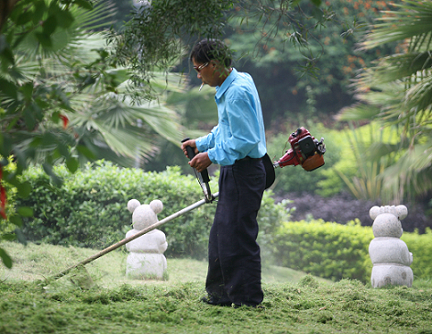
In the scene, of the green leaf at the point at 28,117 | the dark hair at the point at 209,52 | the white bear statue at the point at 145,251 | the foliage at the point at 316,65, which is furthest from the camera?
the foliage at the point at 316,65

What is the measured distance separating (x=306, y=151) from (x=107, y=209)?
313 centimetres

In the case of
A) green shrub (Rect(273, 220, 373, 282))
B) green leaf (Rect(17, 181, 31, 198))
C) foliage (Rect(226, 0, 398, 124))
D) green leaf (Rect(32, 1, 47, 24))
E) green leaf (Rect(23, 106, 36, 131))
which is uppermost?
foliage (Rect(226, 0, 398, 124))

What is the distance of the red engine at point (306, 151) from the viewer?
9.61ft

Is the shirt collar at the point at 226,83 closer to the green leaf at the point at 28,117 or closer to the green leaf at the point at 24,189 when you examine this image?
the green leaf at the point at 28,117

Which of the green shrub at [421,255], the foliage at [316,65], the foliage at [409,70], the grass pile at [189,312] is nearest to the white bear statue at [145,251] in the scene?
the grass pile at [189,312]

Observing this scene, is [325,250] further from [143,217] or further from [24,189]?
[24,189]

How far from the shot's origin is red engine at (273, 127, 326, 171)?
115 inches

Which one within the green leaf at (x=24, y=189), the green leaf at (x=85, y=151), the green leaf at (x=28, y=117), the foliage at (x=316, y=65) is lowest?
the green leaf at (x=24, y=189)

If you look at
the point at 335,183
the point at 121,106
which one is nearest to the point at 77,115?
the point at 121,106

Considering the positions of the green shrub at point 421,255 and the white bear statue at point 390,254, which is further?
the green shrub at point 421,255

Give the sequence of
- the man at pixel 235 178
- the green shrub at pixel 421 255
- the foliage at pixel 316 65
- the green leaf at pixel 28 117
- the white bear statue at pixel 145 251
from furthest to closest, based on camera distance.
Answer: the foliage at pixel 316 65 < the green shrub at pixel 421 255 < the white bear statue at pixel 145 251 < the man at pixel 235 178 < the green leaf at pixel 28 117

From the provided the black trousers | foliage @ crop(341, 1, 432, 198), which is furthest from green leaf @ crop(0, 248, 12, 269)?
foliage @ crop(341, 1, 432, 198)

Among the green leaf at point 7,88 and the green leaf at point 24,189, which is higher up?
the green leaf at point 7,88

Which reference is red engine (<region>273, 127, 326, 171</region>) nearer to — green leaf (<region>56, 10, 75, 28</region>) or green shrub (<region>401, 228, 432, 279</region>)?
green leaf (<region>56, 10, 75, 28</region>)
